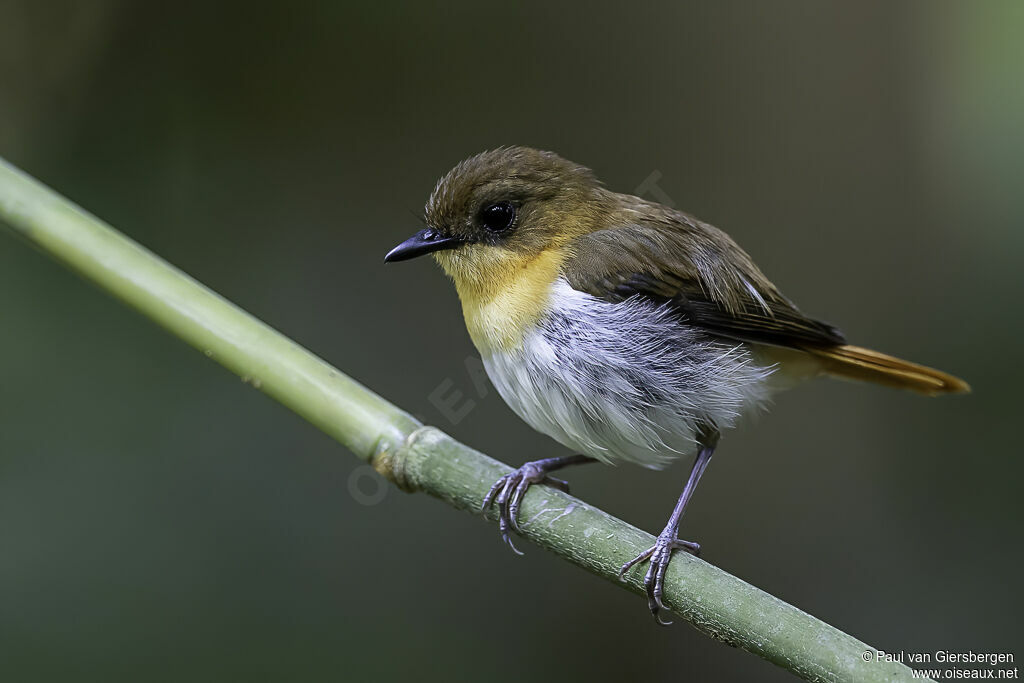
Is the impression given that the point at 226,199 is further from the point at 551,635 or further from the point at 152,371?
the point at 551,635

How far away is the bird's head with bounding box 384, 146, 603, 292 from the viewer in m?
2.27

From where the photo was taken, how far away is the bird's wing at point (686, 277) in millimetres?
2332

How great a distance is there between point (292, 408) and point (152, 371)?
6.36ft

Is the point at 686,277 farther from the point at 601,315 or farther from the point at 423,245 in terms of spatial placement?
the point at 423,245

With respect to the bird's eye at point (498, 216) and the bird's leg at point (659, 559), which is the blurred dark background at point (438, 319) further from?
the bird's leg at point (659, 559)
